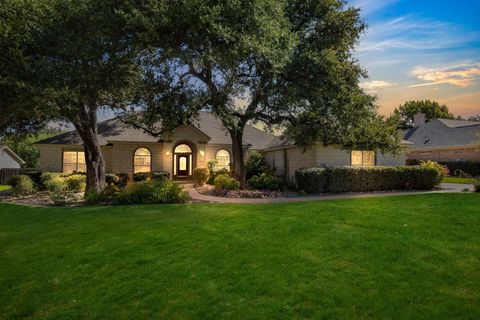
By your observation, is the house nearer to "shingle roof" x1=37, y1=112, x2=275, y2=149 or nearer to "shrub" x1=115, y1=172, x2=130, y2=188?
"shingle roof" x1=37, y1=112, x2=275, y2=149

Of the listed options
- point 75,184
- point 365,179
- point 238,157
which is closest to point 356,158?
point 365,179

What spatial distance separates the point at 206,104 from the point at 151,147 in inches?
347

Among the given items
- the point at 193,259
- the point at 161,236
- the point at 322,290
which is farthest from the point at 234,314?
the point at 161,236

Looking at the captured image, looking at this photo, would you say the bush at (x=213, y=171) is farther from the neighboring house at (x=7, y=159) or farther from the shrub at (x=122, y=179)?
the neighboring house at (x=7, y=159)

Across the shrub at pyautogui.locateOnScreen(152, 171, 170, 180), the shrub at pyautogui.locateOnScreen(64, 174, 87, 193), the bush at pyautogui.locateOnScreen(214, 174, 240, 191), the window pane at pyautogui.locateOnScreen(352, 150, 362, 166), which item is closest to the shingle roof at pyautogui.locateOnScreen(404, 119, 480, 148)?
the window pane at pyautogui.locateOnScreen(352, 150, 362, 166)

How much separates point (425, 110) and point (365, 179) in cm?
5232

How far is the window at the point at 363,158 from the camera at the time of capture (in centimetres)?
2241

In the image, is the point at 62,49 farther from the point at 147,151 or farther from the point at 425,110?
the point at 425,110

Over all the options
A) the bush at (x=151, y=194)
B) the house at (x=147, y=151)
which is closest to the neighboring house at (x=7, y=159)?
the house at (x=147, y=151)

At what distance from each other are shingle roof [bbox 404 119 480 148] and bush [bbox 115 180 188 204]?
28978mm

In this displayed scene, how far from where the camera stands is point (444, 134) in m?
37.4

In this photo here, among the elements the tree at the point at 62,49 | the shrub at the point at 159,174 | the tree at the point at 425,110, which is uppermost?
the tree at the point at 425,110

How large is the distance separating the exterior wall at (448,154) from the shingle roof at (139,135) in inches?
701

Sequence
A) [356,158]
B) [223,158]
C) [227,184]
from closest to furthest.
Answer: [227,184]
[356,158]
[223,158]
